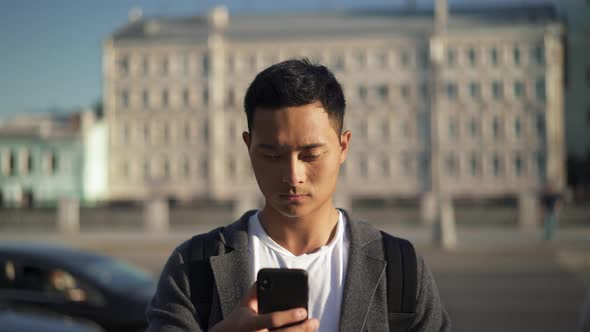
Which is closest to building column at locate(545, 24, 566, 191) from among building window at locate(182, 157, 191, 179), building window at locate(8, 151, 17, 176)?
building window at locate(182, 157, 191, 179)

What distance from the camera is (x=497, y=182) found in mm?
68688

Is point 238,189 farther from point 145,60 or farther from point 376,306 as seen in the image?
point 376,306

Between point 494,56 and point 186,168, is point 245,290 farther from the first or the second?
point 186,168

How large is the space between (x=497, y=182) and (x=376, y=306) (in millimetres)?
69080

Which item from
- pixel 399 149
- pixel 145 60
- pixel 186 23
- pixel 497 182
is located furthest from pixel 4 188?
pixel 497 182

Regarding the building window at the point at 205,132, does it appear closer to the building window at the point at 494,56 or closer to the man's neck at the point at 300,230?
the building window at the point at 494,56

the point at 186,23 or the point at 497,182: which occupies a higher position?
the point at 186,23

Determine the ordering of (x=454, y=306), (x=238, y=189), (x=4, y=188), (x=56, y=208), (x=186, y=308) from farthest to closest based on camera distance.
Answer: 1. (x=238, y=189)
2. (x=4, y=188)
3. (x=56, y=208)
4. (x=454, y=306)
5. (x=186, y=308)

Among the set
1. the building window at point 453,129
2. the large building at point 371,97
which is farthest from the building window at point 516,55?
the building window at point 453,129

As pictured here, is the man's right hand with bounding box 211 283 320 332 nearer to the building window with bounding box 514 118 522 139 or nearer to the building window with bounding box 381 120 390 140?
the building window with bounding box 381 120 390 140

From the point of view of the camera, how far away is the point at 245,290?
1889 mm

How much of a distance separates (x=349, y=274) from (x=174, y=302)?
42cm

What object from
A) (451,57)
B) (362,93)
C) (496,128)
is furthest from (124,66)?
(496,128)

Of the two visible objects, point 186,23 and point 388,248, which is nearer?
point 388,248
